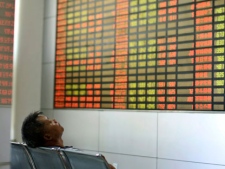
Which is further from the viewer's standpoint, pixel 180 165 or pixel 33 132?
pixel 180 165

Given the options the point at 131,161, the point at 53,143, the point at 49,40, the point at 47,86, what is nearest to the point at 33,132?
the point at 53,143

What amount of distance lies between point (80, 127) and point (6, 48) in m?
2.88

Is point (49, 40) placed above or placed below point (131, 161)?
above

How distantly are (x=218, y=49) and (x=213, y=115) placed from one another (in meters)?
0.57

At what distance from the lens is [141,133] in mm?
3260

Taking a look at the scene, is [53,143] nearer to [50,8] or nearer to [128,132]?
[128,132]

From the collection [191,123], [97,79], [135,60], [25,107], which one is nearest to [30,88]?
[25,107]

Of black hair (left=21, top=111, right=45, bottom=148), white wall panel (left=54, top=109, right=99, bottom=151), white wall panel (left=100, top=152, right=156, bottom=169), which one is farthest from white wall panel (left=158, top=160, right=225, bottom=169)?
black hair (left=21, top=111, right=45, bottom=148)

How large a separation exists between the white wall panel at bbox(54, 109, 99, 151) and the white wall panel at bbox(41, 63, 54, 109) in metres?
0.20

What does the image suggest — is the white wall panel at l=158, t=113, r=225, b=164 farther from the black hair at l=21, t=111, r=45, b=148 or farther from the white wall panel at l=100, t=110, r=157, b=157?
the black hair at l=21, t=111, r=45, b=148

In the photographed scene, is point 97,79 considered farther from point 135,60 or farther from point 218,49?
point 218,49

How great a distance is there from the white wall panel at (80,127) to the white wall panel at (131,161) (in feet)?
0.88

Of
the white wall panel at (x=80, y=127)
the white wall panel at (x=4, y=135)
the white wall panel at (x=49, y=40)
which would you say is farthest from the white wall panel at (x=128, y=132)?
the white wall panel at (x=4, y=135)

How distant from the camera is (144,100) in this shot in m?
3.25
